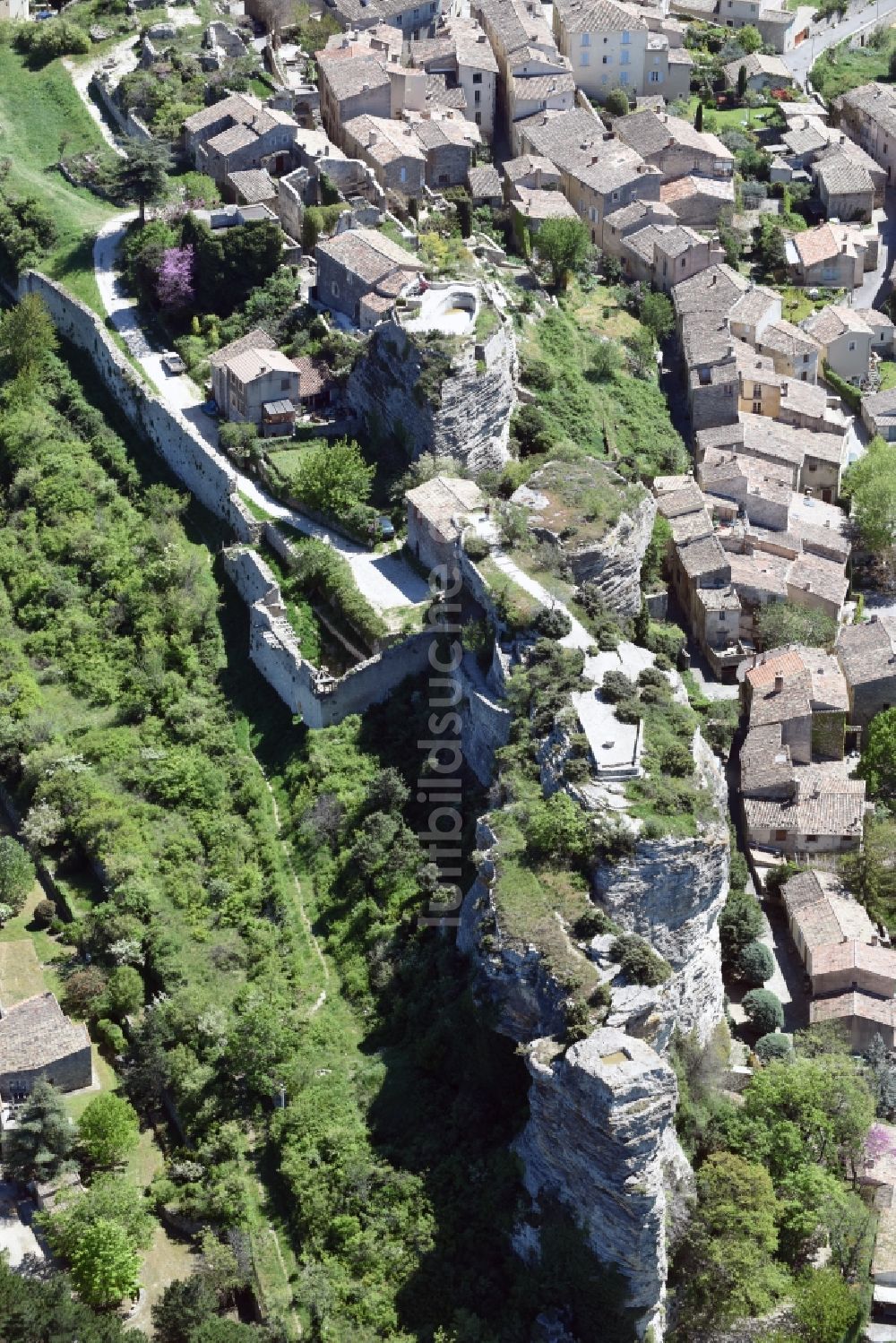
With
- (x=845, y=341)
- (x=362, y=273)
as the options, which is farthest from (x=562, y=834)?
(x=845, y=341)

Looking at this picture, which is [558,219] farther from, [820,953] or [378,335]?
[820,953]

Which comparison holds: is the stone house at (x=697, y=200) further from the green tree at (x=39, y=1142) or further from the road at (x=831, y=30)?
the green tree at (x=39, y=1142)

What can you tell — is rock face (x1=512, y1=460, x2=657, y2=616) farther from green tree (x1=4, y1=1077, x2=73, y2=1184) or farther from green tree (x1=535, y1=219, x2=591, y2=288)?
green tree (x1=4, y1=1077, x2=73, y2=1184)

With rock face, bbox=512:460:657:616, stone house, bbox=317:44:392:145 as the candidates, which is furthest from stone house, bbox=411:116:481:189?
rock face, bbox=512:460:657:616

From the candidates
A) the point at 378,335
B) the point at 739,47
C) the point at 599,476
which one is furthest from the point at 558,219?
the point at 739,47

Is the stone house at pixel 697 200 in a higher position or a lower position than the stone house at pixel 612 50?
lower

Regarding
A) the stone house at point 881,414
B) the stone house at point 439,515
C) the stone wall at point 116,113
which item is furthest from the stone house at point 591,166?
the stone house at point 439,515

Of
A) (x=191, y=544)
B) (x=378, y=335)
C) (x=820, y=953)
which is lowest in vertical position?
(x=820, y=953)

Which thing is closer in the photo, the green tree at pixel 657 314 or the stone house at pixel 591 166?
the green tree at pixel 657 314
